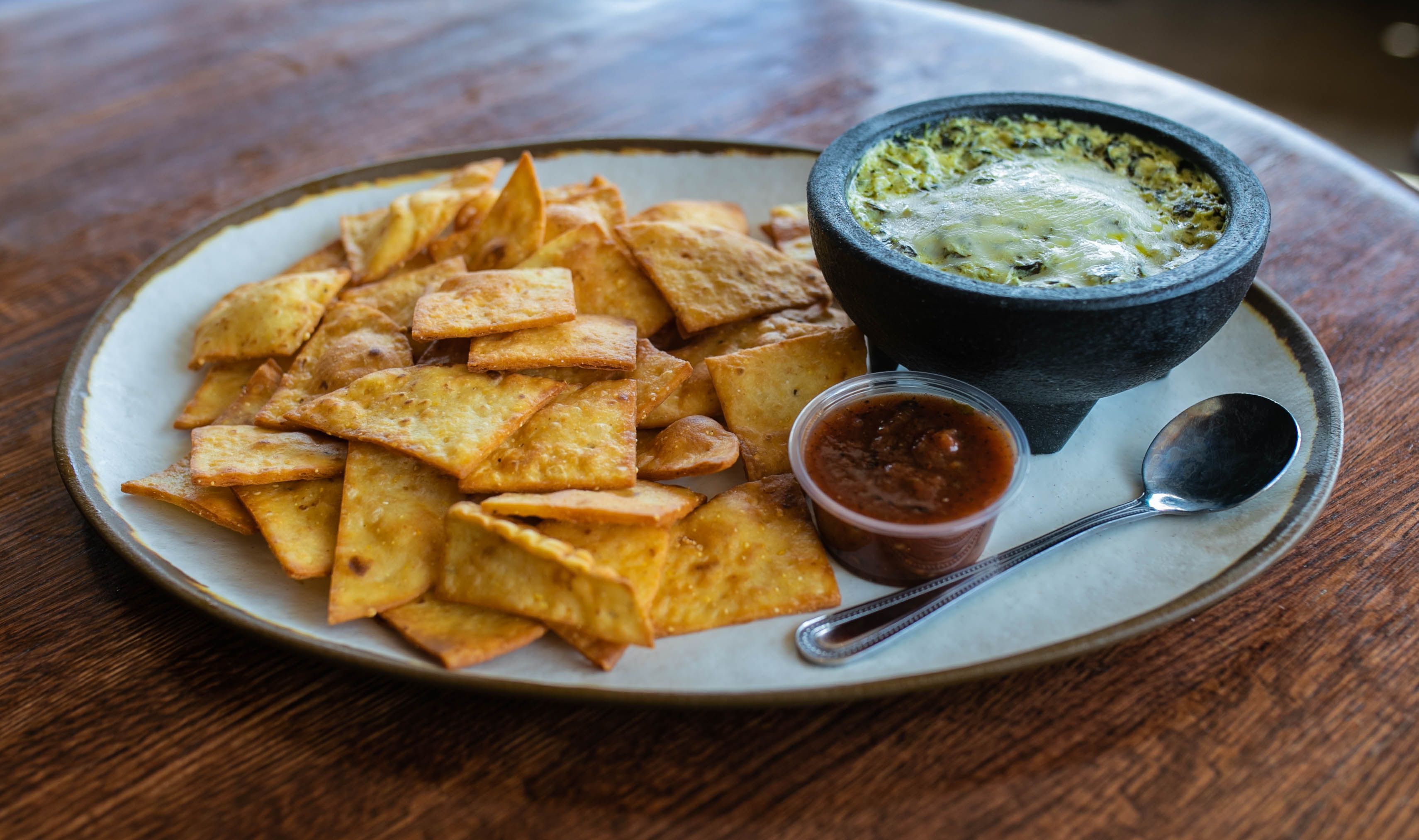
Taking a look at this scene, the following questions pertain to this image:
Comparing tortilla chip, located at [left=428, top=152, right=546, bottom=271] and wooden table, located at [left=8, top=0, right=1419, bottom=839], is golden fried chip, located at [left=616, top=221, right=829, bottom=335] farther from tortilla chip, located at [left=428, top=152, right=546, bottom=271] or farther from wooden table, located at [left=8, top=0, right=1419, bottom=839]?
wooden table, located at [left=8, top=0, right=1419, bottom=839]

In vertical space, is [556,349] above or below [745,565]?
above

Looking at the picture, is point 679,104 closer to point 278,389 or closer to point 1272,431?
point 278,389

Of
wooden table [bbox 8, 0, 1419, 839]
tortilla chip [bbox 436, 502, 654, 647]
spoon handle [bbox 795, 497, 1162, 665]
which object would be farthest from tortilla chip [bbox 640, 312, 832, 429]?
wooden table [bbox 8, 0, 1419, 839]

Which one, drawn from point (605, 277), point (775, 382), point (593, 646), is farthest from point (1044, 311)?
point (605, 277)

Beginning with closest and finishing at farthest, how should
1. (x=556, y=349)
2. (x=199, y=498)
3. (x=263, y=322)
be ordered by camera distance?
(x=199, y=498)
(x=556, y=349)
(x=263, y=322)

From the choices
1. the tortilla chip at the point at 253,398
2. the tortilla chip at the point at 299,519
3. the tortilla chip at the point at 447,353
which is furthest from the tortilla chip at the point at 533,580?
the tortilla chip at the point at 253,398

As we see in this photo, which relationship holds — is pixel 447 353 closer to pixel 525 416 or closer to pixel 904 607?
pixel 525 416
